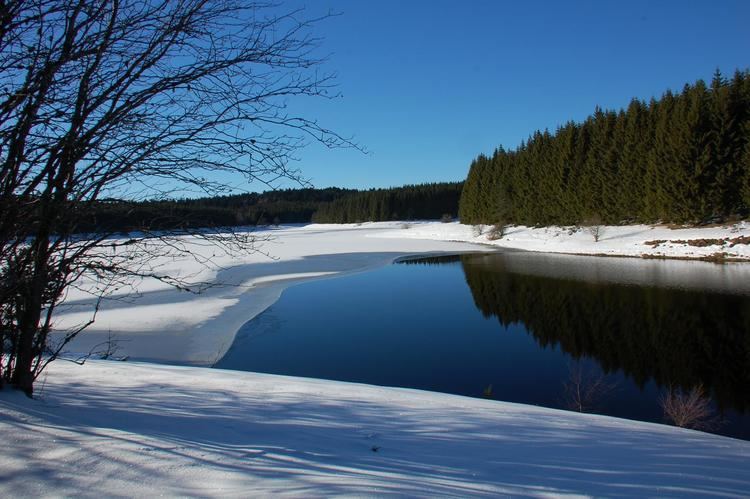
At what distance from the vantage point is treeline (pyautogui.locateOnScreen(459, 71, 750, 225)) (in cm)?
2958

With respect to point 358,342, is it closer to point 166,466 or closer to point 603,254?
point 166,466

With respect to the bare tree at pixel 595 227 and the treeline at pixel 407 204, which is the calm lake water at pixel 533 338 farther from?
the treeline at pixel 407 204

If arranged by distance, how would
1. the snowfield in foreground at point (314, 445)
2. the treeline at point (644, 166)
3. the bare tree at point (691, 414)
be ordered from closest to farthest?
the snowfield in foreground at point (314, 445) → the bare tree at point (691, 414) → the treeline at point (644, 166)

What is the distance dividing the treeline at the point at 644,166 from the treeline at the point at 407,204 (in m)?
31.2

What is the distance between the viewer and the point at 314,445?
2867 mm

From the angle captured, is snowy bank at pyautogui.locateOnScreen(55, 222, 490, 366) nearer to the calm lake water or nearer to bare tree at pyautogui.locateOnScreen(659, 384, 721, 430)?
the calm lake water

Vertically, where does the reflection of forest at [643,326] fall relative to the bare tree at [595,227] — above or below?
below

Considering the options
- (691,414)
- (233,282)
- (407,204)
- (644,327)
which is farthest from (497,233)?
(407,204)

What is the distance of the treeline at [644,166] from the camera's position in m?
29.6

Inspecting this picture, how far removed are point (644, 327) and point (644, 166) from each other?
90.3ft

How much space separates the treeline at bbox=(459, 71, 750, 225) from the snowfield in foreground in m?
31.3

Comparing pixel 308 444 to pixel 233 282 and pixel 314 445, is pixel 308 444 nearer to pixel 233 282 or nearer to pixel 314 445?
pixel 314 445

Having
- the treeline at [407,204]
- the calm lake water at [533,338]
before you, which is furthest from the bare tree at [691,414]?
the treeline at [407,204]

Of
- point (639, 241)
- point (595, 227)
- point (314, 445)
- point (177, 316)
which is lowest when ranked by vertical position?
point (177, 316)
